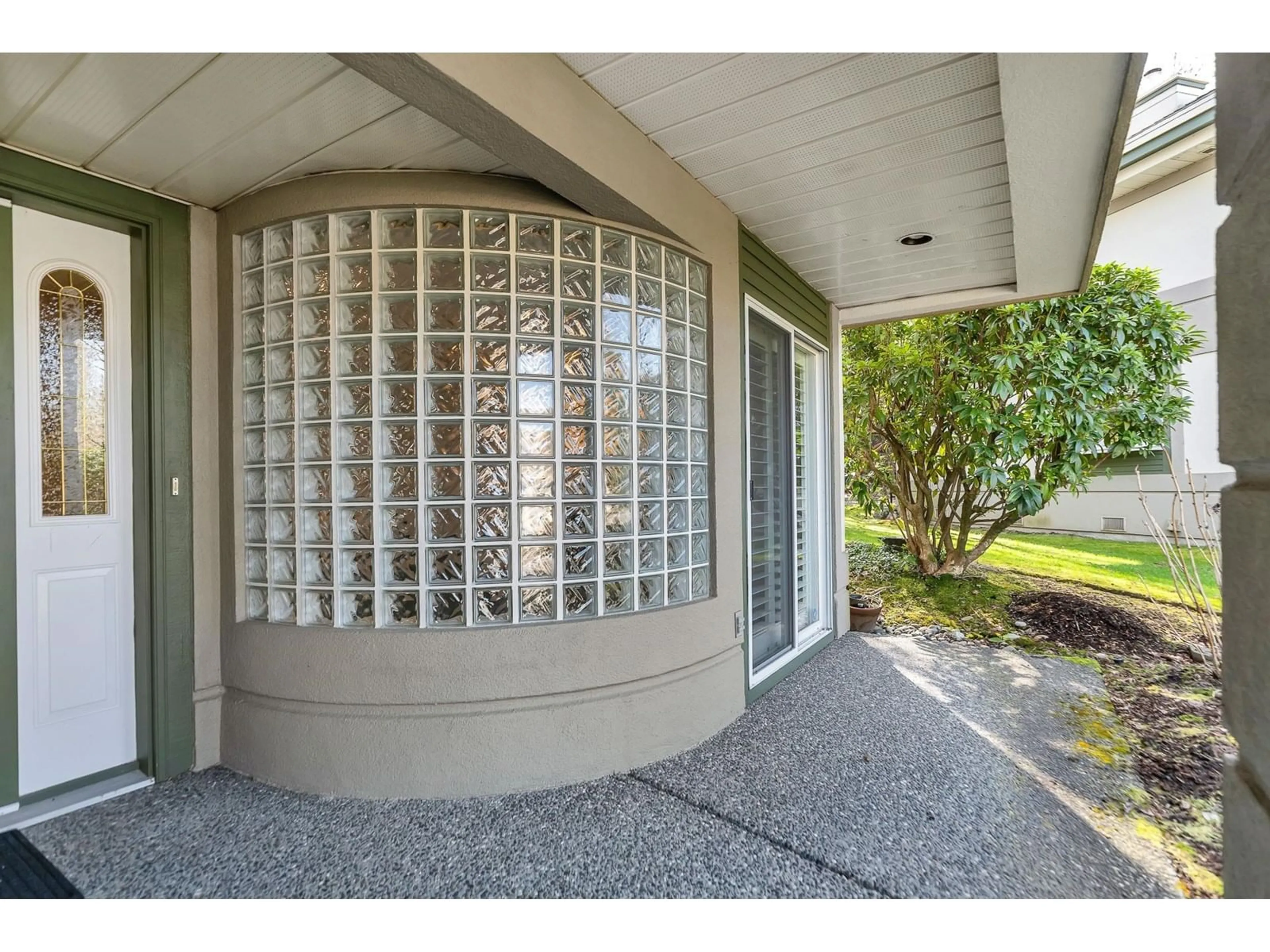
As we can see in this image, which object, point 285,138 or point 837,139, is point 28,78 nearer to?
point 285,138

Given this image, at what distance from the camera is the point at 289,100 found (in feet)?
6.27

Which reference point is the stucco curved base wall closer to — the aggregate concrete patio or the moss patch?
the aggregate concrete patio

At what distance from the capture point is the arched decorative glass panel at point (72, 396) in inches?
88.8

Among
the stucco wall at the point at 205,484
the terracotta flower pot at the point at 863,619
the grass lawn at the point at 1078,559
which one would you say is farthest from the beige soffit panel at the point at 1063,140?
the grass lawn at the point at 1078,559

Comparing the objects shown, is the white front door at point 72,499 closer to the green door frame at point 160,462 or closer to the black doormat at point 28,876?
the green door frame at point 160,462

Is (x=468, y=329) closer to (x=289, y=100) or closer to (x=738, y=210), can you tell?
(x=289, y=100)

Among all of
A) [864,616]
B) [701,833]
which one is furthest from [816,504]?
[701,833]

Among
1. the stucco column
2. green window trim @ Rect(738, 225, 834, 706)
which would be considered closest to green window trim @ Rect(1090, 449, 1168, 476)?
green window trim @ Rect(738, 225, 834, 706)

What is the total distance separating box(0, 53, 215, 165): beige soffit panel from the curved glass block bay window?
1.84 feet

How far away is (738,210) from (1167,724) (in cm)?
341

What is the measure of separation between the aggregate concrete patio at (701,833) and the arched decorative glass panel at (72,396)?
1.18 m

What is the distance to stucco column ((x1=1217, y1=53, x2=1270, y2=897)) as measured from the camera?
0.69m

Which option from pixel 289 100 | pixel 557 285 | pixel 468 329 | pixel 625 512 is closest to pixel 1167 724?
pixel 625 512

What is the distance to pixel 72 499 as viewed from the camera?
2297 mm
